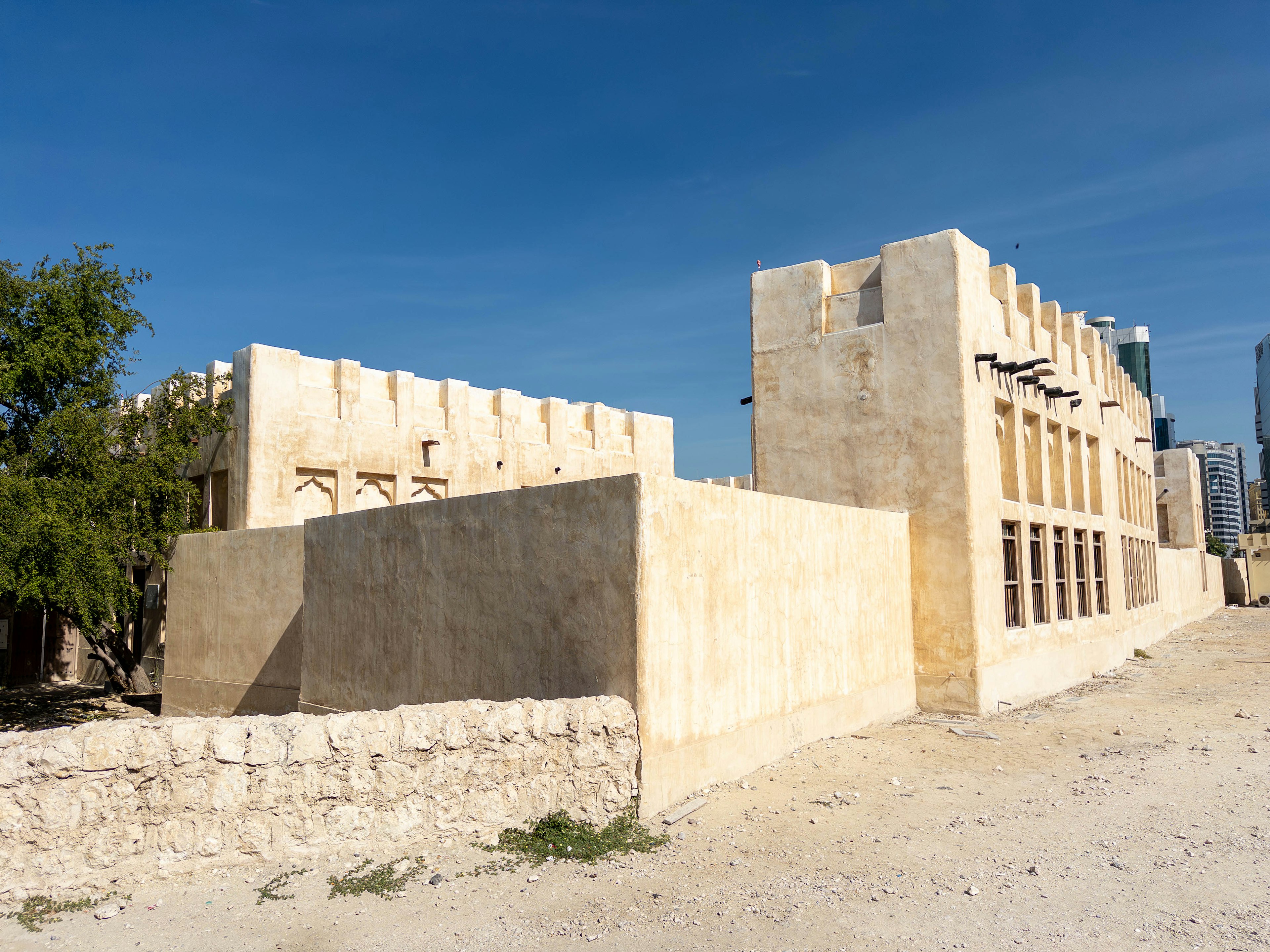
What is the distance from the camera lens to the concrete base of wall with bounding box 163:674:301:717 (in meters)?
13.7

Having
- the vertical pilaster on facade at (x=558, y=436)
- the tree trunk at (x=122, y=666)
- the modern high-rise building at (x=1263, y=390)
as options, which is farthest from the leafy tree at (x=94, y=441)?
the modern high-rise building at (x=1263, y=390)

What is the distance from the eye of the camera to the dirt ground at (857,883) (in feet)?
16.5

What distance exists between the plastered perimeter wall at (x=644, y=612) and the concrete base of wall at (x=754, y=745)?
20 mm

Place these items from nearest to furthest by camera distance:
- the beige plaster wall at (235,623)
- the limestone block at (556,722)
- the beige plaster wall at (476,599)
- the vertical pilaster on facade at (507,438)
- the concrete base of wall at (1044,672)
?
the limestone block at (556,722), the beige plaster wall at (476,599), the concrete base of wall at (1044,672), the beige plaster wall at (235,623), the vertical pilaster on facade at (507,438)

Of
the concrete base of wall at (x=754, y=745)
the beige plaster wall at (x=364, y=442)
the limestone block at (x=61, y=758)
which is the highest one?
the beige plaster wall at (x=364, y=442)

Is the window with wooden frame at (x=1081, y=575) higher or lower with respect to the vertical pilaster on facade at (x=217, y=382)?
lower

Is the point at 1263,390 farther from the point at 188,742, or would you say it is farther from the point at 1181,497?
the point at 188,742

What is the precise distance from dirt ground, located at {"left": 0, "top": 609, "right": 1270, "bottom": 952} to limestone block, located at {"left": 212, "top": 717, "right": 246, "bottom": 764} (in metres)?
0.73

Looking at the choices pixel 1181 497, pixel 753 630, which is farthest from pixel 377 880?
pixel 1181 497

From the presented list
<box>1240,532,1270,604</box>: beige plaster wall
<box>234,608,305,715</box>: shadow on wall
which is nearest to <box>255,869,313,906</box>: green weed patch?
<box>234,608,305,715</box>: shadow on wall

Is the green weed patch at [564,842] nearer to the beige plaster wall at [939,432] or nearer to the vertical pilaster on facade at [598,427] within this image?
the beige plaster wall at [939,432]

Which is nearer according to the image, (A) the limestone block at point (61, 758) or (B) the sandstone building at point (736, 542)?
(A) the limestone block at point (61, 758)

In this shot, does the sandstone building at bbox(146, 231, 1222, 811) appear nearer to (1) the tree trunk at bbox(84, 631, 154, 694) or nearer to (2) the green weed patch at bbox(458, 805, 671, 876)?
(2) the green weed patch at bbox(458, 805, 671, 876)

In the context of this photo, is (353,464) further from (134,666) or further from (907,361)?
(907,361)
